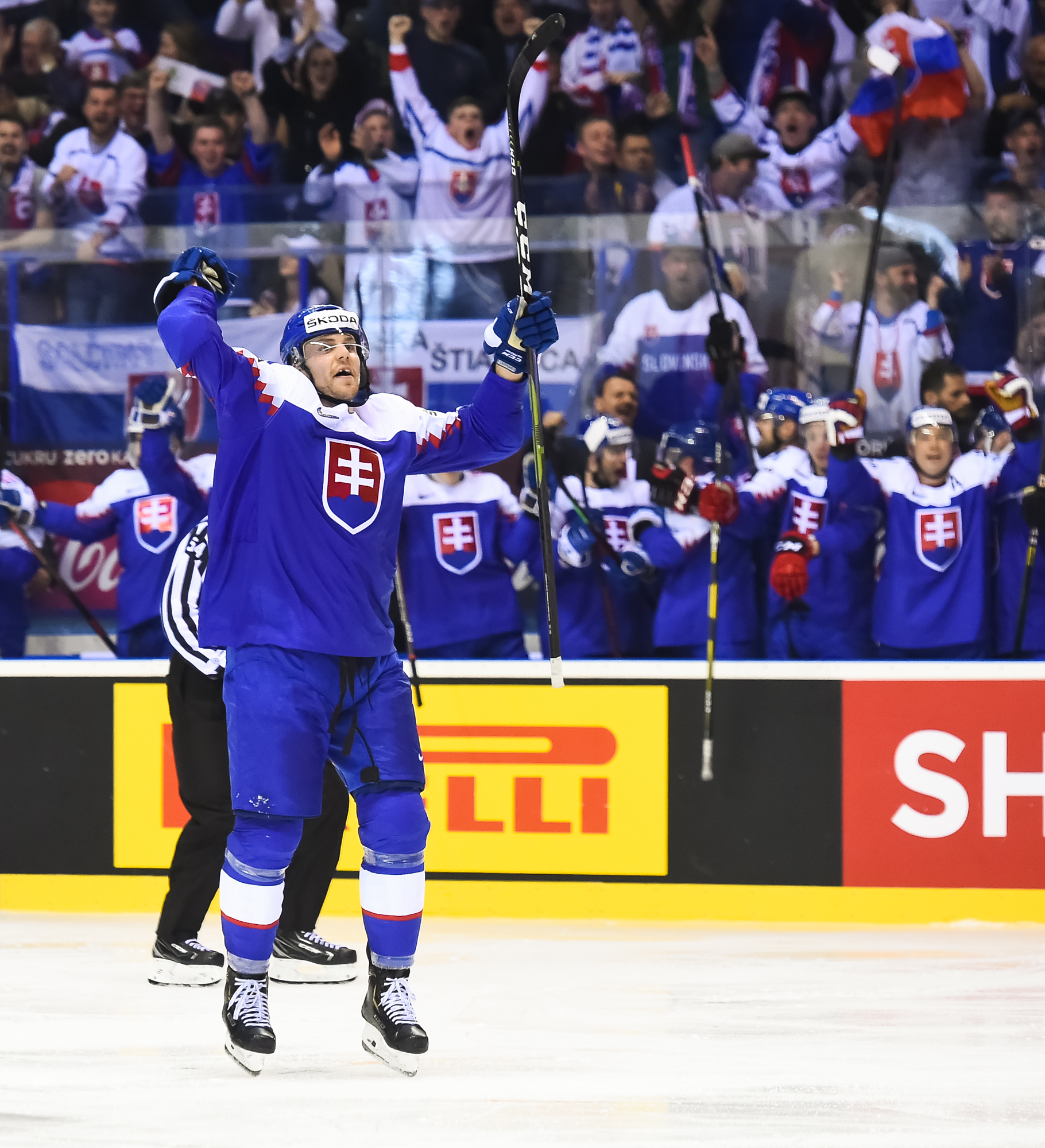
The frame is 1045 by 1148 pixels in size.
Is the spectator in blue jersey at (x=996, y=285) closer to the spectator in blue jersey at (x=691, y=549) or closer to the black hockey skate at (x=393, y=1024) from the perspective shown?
the spectator in blue jersey at (x=691, y=549)

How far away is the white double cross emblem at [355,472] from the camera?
307cm

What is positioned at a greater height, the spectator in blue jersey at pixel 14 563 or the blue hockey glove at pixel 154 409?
the blue hockey glove at pixel 154 409

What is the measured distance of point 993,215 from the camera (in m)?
4.90

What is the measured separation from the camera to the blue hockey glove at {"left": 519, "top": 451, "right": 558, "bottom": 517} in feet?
16.6

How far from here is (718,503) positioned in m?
4.86

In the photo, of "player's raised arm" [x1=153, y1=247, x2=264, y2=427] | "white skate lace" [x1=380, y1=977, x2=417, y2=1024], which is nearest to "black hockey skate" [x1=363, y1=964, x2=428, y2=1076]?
"white skate lace" [x1=380, y1=977, x2=417, y2=1024]

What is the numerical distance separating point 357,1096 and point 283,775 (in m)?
0.61

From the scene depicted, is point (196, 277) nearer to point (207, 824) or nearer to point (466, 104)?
point (207, 824)

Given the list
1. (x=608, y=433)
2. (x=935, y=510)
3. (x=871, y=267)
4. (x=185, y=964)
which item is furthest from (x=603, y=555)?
(x=185, y=964)

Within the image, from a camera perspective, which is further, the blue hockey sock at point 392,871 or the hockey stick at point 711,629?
the hockey stick at point 711,629

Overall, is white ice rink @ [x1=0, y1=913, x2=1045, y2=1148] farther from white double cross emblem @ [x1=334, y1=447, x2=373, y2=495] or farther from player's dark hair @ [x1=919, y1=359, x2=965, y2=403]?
player's dark hair @ [x1=919, y1=359, x2=965, y2=403]

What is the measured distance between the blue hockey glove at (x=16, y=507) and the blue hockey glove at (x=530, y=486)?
1669 millimetres

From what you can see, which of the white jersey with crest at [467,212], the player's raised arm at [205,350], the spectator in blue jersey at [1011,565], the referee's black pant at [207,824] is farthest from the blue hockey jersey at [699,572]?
the player's raised arm at [205,350]

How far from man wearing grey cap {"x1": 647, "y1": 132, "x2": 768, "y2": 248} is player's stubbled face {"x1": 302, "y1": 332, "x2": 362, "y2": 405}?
210cm
